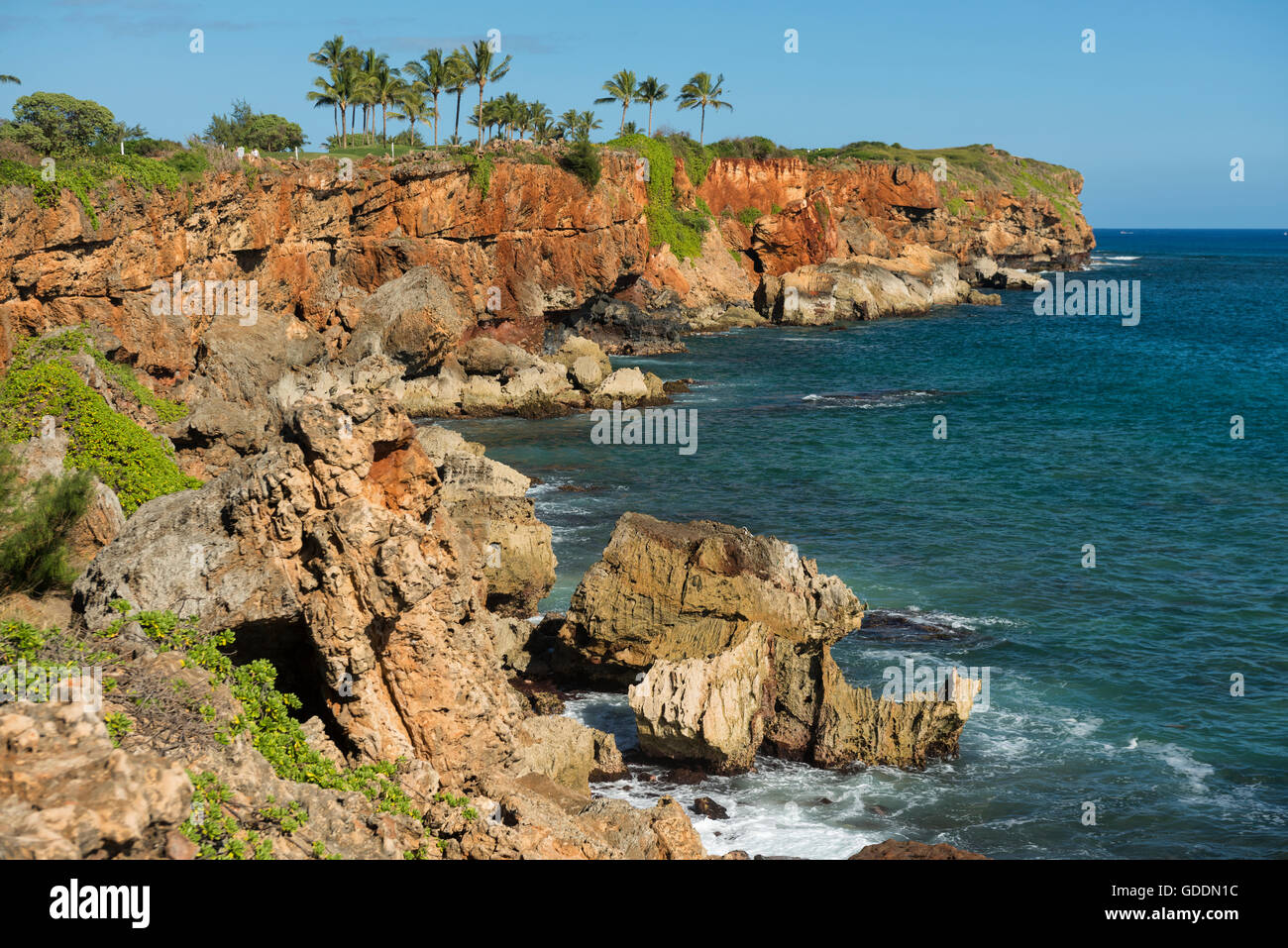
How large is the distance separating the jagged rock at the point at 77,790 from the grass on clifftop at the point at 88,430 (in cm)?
1432

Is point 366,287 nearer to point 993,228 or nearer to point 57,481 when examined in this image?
point 57,481

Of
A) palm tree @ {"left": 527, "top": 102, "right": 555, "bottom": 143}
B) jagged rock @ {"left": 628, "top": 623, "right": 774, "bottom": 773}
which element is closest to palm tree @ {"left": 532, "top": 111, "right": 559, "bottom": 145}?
palm tree @ {"left": 527, "top": 102, "right": 555, "bottom": 143}

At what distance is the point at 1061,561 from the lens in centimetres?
3259

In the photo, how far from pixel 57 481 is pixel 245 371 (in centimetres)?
2752

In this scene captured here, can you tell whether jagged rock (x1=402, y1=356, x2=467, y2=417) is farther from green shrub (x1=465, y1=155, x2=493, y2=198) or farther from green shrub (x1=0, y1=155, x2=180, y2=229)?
green shrub (x1=0, y1=155, x2=180, y2=229)

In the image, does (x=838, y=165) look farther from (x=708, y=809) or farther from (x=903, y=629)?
(x=708, y=809)

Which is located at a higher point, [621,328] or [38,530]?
[621,328]

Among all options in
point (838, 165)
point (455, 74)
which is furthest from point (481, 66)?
point (838, 165)

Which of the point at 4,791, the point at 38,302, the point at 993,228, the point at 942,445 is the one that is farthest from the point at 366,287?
the point at 993,228

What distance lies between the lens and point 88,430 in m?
22.8

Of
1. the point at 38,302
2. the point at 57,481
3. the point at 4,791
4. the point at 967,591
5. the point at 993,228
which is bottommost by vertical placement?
the point at 967,591

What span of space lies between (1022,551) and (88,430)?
89.8 feet

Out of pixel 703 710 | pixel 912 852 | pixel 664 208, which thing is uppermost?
pixel 664 208

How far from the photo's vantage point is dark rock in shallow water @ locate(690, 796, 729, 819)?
1756 cm
